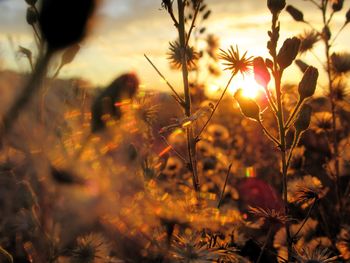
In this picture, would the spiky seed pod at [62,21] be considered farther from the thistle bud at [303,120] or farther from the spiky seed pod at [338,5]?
the spiky seed pod at [338,5]

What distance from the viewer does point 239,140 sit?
682cm

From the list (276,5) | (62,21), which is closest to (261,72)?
(276,5)

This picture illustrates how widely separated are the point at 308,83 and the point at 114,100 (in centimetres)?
197

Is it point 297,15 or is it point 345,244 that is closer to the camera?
point 345,244

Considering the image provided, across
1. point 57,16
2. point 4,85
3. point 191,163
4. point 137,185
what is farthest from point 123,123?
point 57,16

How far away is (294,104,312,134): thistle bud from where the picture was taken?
188cm

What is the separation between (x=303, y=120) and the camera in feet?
6.17

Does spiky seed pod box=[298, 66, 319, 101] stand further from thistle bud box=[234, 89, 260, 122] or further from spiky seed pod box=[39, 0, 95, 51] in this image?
spiky seed pod box=[39, 0, 95, 51]

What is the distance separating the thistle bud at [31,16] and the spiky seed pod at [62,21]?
1.31m

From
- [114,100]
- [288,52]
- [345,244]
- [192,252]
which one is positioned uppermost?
[288,52]

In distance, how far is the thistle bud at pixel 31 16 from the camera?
2562 mm

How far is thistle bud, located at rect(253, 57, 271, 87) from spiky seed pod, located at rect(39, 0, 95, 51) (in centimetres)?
73

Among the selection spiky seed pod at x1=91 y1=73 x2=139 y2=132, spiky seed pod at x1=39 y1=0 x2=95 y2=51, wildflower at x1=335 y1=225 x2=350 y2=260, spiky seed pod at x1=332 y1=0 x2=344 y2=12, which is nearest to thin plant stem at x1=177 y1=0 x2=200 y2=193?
spiky seed pod at x1=39 y1=0 x2=95 y2=51

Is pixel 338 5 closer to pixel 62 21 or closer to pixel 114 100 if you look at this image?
pixel 114 100
